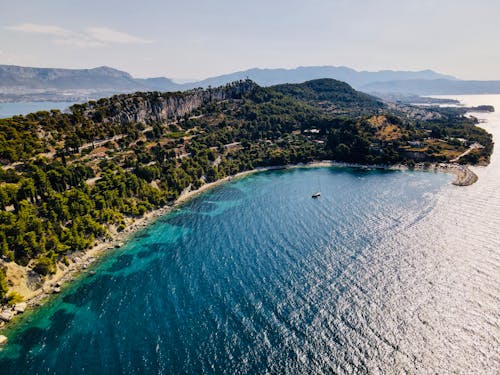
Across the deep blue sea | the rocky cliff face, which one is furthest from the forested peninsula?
the deep blue sea

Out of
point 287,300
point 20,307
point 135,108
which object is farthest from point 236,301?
point 135,108

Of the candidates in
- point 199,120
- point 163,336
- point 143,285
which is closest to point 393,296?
point 163,336

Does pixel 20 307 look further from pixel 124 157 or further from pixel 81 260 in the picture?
pixel 124 157

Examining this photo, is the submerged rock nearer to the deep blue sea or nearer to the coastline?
the coastline

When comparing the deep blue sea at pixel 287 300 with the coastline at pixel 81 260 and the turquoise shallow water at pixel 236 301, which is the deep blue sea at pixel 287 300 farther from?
the coastline at pixel 81 260

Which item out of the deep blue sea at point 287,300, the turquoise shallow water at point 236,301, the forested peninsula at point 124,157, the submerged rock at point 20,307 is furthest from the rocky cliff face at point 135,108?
the submerged rock at point 20,307

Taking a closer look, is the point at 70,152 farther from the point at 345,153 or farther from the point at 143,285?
the point at 345,153
